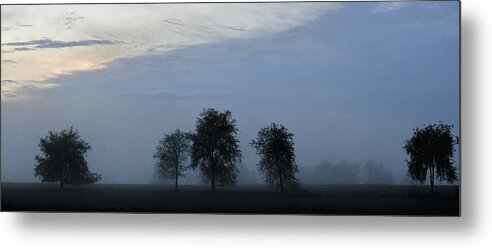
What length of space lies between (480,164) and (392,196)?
58 centimetres

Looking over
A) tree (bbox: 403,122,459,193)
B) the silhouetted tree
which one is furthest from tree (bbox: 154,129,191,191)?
tree (bbox: 403,122,459,193)

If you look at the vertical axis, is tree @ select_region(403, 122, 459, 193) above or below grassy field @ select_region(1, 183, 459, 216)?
above

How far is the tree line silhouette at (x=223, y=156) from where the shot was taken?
5211 mm

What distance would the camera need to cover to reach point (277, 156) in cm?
530

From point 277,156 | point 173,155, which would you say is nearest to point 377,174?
point 277,156

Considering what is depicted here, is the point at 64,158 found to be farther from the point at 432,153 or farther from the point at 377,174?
the point at 432,153

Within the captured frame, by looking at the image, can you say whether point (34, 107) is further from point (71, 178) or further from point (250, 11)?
point (250, 11)

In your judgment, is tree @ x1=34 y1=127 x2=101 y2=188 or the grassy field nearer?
the grassy field

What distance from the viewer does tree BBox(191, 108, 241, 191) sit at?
17.4ft

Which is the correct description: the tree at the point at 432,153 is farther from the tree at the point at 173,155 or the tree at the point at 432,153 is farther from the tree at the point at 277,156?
the tree at the point at 173,155

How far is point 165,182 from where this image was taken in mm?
5320

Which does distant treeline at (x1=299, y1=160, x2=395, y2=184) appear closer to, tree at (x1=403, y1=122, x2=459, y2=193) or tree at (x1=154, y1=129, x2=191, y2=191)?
tree at (x1=403, y1=122, x2=459, y2=193)

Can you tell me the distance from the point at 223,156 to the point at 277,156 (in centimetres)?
33

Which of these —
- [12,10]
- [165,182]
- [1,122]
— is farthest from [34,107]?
[165,182]
